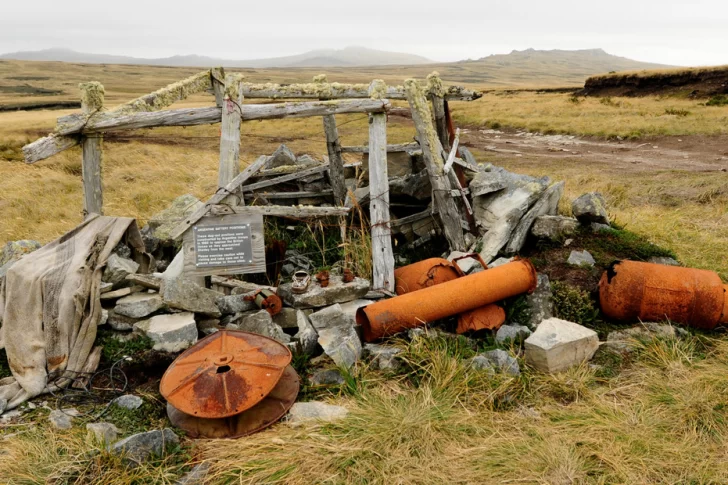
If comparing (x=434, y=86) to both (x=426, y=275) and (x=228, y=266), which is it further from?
(x=228, y=266)

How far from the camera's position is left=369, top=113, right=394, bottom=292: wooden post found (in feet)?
21.5

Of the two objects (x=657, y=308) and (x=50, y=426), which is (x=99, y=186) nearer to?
(x=50, y=426)

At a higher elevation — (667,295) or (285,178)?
(285,178)

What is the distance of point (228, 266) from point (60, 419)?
7.35 feet

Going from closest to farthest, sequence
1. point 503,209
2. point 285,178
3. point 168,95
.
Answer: point 168,95 → point 503,209 → point 285,178

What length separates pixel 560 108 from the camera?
3381cm

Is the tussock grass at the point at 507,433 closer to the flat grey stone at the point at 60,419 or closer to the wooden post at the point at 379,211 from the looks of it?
the flat grey stone at the point at 60,419

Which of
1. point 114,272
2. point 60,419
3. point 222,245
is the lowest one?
point 60,419

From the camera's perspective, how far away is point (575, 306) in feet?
20.1

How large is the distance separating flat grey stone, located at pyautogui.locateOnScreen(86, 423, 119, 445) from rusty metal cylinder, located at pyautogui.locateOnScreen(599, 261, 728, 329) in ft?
16.9

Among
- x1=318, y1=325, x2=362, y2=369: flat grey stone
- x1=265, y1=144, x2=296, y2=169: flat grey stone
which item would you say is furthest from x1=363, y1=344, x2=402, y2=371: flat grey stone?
x1=265, y1=144, x2=296, y2=169: flat grey stone

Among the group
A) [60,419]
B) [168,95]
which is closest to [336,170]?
[168,95]

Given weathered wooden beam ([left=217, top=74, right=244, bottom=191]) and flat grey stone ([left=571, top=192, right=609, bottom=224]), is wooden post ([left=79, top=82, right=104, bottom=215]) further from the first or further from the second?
flat grey stone ([left=571, top=192, right=609, bottom=224])

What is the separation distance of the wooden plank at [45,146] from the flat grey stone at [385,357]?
3.84m
